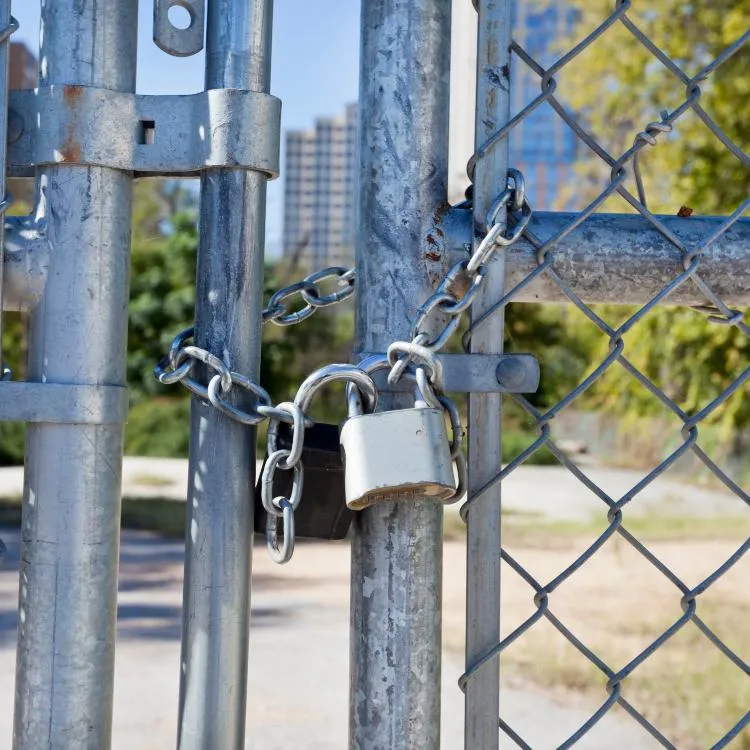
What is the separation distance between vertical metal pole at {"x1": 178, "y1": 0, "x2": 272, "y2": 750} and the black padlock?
0.03 meters

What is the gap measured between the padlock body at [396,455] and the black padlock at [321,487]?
1.9 inches

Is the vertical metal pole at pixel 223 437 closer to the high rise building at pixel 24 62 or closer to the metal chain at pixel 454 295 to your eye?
the metal chain at pixel 454 295

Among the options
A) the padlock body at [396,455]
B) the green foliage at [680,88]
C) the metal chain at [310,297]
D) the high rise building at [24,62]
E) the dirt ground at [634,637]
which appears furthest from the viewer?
the high rise building at [24,62]

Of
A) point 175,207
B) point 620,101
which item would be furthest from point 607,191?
point 175,207

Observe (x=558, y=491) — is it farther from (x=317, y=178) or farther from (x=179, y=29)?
(x=317, y=178)

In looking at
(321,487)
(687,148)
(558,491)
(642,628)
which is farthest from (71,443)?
(558,491)

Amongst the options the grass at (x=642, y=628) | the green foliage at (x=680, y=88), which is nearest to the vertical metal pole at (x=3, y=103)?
the grass at (x=642, y=628)

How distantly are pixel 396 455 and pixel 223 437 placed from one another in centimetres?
12

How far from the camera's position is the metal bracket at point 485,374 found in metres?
0.60

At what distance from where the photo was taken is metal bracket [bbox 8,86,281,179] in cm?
58

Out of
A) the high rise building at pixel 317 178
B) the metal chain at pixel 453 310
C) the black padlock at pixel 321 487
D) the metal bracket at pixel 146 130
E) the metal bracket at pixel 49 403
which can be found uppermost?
the high rise building at pixel 317 178

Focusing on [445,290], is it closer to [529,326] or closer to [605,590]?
[605,590]

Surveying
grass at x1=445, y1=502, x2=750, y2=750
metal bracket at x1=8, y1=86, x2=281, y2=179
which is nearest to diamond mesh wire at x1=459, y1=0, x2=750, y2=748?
metal bracket at x1=8, y1=86, x2=281, y2=179

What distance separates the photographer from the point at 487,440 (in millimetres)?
621
